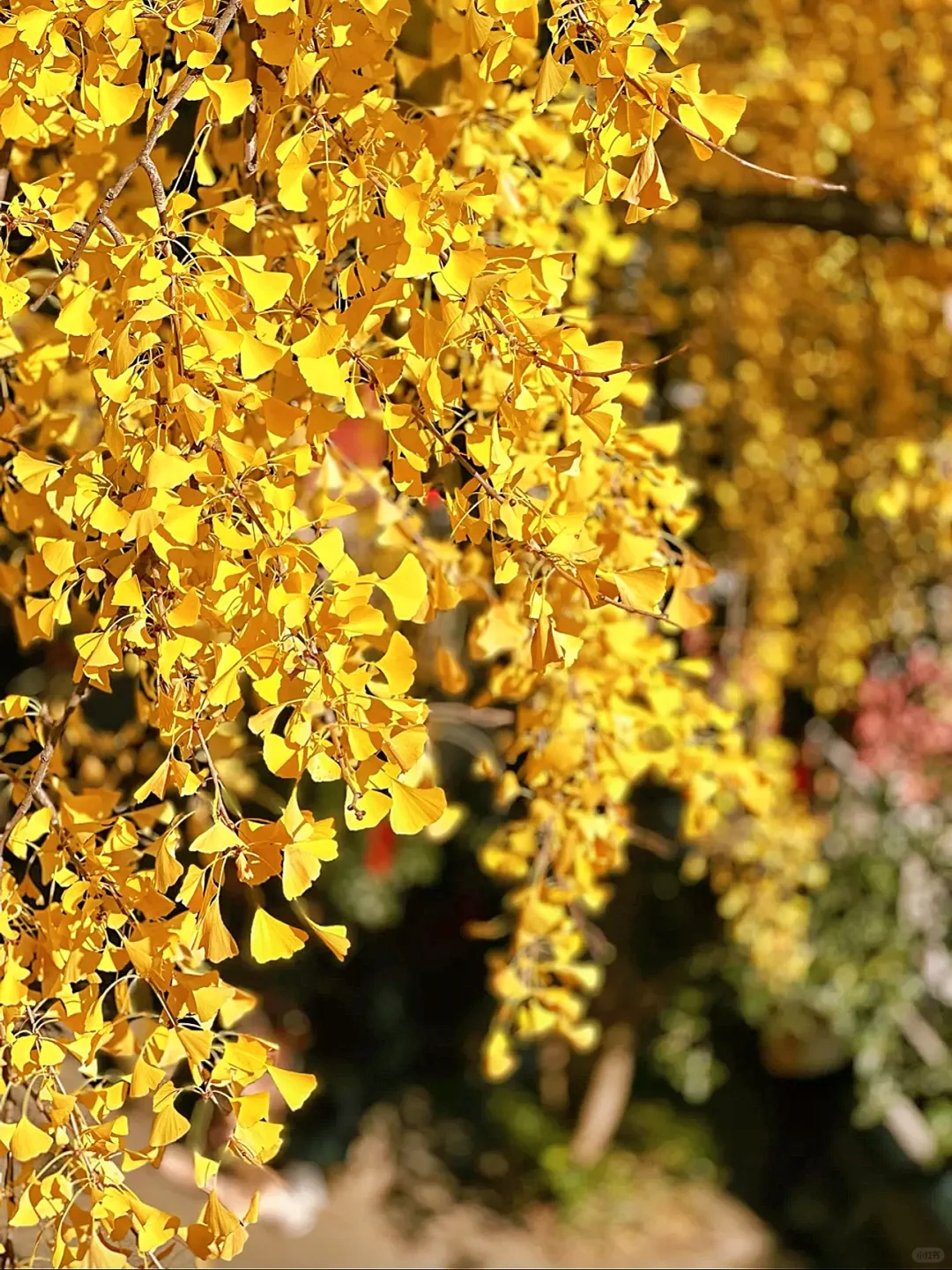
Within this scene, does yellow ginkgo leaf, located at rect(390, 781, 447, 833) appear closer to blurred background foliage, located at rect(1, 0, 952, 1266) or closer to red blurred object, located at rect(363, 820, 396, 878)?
blurred background foliage, located at rect(1, 0, 952, 1266)

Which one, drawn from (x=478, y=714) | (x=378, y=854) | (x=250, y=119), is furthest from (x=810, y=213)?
(x=378, y=854)

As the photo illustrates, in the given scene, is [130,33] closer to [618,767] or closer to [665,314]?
[618,767]

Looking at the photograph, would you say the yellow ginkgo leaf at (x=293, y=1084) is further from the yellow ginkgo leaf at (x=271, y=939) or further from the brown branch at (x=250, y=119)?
the brown branch at (x=250, y=119)

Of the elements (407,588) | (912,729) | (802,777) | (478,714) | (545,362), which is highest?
(545,362)

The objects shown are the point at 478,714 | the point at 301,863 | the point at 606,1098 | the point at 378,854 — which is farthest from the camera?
the point at 606,1098

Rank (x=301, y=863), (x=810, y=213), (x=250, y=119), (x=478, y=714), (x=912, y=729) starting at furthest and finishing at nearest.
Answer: (x=912, y=729), (x=810, y=213), (x=478, y=714), (x=250, y=119), (x=301, y=863)

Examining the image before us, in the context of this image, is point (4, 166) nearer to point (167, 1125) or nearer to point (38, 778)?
point (38, 778)

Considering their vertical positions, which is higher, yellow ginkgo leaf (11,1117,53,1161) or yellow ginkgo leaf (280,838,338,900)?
yellow ginkgo leaf (280,838,338,900)

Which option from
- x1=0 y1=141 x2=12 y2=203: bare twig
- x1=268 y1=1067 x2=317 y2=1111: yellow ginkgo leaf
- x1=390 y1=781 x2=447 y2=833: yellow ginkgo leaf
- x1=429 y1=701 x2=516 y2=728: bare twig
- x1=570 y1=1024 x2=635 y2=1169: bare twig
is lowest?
x1=570 y1=1024 x2=635 y2=1169: bare twig

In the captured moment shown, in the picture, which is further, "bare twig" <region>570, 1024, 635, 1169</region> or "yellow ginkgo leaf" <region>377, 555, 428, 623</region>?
"bare twig" <region>570, 1024, 635, 1169</region>

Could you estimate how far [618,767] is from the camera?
1.00 metres

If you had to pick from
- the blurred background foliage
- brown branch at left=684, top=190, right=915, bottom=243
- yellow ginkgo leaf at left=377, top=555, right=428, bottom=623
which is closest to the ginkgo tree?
yellow ginkgo leaf at left=377, top=555, right=428, bottom=623

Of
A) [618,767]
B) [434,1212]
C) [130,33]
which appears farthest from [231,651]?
[434,1212]

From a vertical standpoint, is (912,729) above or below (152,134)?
below
